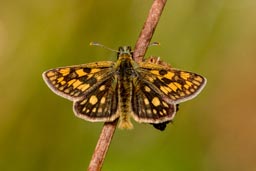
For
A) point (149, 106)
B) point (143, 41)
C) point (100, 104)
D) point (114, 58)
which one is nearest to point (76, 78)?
point (100, 104)

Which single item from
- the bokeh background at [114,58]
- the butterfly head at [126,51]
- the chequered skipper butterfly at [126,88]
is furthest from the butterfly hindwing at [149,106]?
the bokeh background at [114,58]

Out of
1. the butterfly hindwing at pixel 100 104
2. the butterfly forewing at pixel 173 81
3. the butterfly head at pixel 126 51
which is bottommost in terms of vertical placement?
the butterfly hindwing at pixel 100 104

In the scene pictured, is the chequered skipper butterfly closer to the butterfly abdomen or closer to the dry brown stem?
the butterfly abdomen

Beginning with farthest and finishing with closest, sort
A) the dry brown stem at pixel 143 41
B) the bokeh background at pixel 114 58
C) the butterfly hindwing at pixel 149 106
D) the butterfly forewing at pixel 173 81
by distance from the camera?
the bokeh background at pixel 114 58 → the butterfly forewing at pixel 173 81 → the butterfly hindwing at pixel 149 106 → the dry brown stem at pixel 143 41

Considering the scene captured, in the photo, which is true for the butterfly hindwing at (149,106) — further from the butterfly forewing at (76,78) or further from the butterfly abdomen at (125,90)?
the butterfly forewing at (76,78)

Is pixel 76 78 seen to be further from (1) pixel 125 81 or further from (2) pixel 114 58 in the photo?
(2) pixel 114 58

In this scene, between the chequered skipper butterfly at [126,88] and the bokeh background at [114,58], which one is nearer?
the chequered skipper butterfly at [126,88]
